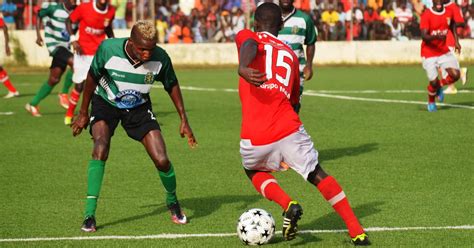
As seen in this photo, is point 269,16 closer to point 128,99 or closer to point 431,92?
point 128,99

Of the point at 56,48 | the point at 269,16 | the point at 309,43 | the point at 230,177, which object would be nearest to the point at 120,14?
the point at 56,48

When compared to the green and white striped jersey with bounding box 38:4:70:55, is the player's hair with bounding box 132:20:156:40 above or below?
above

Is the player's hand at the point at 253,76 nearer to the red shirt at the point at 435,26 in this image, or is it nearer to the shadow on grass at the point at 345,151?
the shadow on grass at the point at 345,151

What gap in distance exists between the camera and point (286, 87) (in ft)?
28.2

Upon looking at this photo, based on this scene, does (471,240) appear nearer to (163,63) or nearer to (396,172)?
(163,63)

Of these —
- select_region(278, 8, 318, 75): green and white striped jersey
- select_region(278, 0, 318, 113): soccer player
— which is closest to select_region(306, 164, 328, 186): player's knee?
select_region(278, 0, 318, 113): soccer player

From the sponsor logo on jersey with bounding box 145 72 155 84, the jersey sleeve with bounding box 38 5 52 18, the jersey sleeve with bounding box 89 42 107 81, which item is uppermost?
the jersey sleeve with bounding box 89 42 107 81

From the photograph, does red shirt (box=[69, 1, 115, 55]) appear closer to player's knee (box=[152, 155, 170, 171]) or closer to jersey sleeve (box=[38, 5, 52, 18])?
jersey sleeve (box=[38, 5, 52, 18])

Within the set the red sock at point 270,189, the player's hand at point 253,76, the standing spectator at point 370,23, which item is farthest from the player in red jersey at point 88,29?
the standing spectator at point 370,23

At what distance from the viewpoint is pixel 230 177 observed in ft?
42.5

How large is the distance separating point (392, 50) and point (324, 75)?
574cm

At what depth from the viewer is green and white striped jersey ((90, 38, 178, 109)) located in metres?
9.66

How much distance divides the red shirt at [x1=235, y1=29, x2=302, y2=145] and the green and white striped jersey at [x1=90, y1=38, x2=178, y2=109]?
4.59 ft

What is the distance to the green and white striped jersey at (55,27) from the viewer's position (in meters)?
21.4
